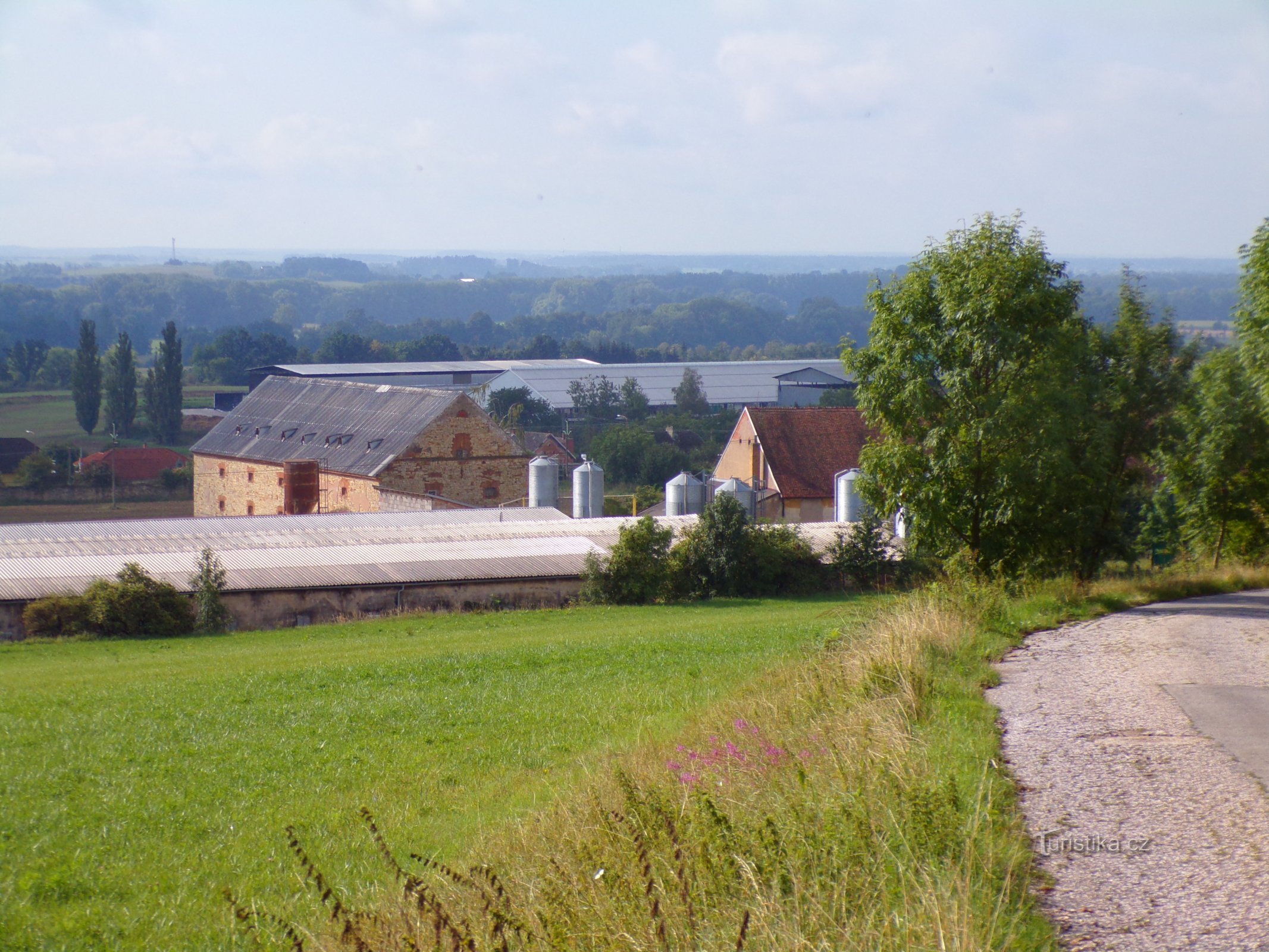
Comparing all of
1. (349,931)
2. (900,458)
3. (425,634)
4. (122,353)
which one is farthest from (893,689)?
(122,353)

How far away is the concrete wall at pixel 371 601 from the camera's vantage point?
76.9 ft

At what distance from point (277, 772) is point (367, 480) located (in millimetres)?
33549

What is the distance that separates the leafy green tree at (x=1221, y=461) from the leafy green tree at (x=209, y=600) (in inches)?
743

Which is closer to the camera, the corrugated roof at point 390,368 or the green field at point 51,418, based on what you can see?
the green field at point 51,418

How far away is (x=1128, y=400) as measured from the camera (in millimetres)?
19922

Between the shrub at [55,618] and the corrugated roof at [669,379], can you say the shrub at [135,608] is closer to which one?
the shrub at [55,618]

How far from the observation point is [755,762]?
267 inches

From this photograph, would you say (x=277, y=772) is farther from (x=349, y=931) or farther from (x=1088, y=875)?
(x=1088, y=875)

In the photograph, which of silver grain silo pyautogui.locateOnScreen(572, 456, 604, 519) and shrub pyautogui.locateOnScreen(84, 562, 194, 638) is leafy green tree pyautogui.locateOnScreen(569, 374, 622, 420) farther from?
shrub pyautogui.locateOnScreen(84, 562, 194, 638)

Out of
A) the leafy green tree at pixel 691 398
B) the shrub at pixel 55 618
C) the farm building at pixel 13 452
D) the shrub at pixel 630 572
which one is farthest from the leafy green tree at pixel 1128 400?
the leafy green tree at pixel 691 398

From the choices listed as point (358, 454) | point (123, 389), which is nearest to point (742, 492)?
point (358, 454)

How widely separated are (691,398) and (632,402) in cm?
517

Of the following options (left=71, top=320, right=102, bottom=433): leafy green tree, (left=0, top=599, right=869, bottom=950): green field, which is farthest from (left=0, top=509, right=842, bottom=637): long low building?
(left=71, top=320, right=102, bottom=433): leafy green tree

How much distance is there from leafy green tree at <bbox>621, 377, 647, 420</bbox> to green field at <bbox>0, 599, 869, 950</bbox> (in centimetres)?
6393
